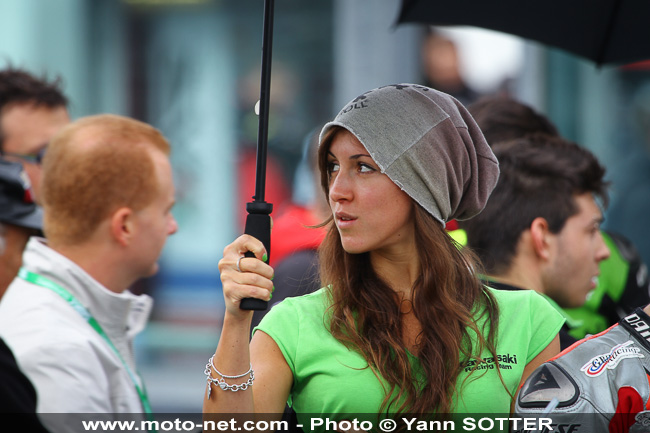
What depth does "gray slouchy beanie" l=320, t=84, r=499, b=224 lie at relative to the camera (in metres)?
2.24

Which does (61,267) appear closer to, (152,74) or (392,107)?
(392,107)

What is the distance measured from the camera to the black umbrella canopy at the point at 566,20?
3.38 meters

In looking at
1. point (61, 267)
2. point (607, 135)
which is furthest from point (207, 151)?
point (61, 267)

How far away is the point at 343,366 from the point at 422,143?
Answer: 0.66 metres

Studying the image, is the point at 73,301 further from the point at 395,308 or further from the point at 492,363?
the point at 492,363

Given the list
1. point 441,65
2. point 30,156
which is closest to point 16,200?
point 30,156

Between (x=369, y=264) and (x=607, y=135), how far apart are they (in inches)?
191

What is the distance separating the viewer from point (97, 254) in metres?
2.92

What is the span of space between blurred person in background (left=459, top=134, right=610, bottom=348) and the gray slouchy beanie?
67 cm

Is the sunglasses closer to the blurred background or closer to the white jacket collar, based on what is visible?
the white jacket collar

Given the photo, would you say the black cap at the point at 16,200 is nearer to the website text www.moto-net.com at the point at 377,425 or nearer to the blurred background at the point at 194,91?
the website text www.moto-net.com at the point at 377,425

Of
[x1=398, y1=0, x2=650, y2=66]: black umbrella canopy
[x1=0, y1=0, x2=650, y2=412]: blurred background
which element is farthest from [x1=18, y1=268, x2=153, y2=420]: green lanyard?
[x1=0, y1=0, x2=650, y2=412]: blurred background

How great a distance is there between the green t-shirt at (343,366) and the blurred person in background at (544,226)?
65 cm

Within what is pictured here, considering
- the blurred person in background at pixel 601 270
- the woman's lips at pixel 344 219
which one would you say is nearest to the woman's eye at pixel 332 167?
the woman's lips at pixel 344 219
